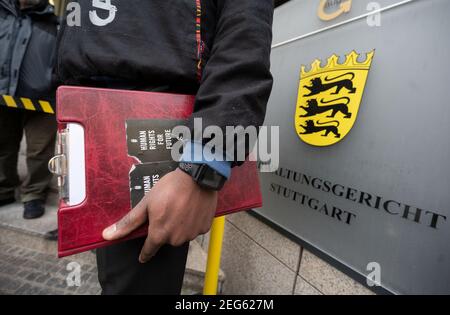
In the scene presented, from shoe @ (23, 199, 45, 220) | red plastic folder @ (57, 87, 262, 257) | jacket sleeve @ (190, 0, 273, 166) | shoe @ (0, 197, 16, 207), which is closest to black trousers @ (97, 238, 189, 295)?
red plastic folder @ (57, 87, 262, 257)

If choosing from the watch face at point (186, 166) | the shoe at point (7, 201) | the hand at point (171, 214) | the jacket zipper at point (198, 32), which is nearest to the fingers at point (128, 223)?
the hand at point (171, 214)

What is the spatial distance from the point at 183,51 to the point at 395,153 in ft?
2.98

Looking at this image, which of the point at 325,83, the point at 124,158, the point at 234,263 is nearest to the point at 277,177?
the point at 325,83

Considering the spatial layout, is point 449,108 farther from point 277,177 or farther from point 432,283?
point 277,177

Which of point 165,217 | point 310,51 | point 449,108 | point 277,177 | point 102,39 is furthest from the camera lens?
point 277,177

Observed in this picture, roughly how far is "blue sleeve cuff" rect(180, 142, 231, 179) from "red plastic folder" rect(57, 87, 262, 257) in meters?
0.17

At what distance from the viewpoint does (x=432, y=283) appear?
0.88 meters

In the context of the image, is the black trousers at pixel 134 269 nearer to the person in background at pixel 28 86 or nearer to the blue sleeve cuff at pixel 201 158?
the blue sleeve cuff at pixel 201 158

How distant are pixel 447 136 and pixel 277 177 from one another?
825mm

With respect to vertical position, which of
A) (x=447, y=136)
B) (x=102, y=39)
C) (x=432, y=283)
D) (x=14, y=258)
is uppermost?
(x=102, y=39)

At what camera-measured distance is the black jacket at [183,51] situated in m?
0.63

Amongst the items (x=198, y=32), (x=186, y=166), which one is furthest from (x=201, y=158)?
(x=198, y=32)

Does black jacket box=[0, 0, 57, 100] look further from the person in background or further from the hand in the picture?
the hand

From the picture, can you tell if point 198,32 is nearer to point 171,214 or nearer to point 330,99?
point 171,214
